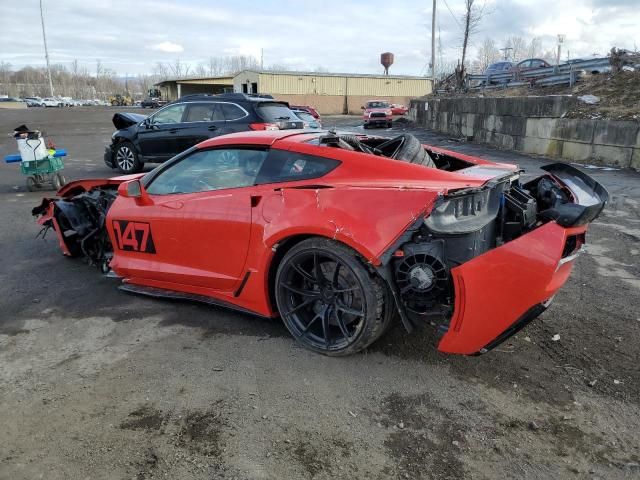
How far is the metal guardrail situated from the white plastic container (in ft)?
49.8

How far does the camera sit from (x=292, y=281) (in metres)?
3.51

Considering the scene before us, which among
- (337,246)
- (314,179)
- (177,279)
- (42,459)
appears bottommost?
(42,459)

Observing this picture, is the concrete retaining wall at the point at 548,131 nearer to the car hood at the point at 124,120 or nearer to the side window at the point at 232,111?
the side window at the point at 232,111

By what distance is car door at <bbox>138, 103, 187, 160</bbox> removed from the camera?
37.0ft

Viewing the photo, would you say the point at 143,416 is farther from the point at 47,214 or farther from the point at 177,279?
the point at 47,214

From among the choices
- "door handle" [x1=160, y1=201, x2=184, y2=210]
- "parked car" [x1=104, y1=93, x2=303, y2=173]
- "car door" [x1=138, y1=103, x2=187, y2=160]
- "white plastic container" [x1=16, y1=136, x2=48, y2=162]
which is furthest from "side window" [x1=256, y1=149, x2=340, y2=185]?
"car door" [x1=138, y1=103, x2=187, y2=160]

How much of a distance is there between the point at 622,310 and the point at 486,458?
2.38 metres

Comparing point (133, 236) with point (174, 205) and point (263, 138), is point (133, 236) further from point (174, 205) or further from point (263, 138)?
point (263, 138)

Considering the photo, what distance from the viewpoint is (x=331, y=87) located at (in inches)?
2019

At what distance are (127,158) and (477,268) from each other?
427 inches

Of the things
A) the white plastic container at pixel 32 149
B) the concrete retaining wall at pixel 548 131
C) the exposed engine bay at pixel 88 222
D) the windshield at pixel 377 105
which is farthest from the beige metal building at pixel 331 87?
the exposed engine bay at pixel 88 222

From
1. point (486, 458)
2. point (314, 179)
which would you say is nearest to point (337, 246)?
point (314, 179)

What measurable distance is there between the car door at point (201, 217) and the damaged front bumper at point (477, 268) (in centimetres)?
123

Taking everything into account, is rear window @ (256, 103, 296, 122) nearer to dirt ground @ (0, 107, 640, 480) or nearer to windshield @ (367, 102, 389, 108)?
dirt ground @ (0, 107, 640, 480)
